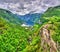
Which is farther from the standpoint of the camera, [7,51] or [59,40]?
[7,51]

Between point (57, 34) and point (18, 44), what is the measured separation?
89.1 ft

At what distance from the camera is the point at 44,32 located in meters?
27.5

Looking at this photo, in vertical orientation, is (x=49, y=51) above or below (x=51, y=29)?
below

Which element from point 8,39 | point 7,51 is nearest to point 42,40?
point 7,51

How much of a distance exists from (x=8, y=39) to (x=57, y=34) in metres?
26.7

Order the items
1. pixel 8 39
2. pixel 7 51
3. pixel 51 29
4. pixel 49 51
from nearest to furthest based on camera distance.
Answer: pixel 49 51 < pixel 51 29 < pixel 7 51 < pixel 8 39

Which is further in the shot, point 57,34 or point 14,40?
point 14,40

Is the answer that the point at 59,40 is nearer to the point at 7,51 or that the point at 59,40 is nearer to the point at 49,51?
the point at 49,51

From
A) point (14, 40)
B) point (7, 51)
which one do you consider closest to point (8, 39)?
point (14, 40)

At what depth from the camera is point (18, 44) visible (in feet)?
181

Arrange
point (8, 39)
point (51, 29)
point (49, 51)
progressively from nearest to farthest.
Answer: point (49, 51), point (51, 29), point (8, 39)

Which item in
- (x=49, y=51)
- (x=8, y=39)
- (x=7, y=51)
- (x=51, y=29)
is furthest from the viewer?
(x=8, y=39)

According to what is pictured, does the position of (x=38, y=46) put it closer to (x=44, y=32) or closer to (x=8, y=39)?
(x=44, y=32)

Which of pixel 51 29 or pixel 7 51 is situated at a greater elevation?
pixel 51 29
